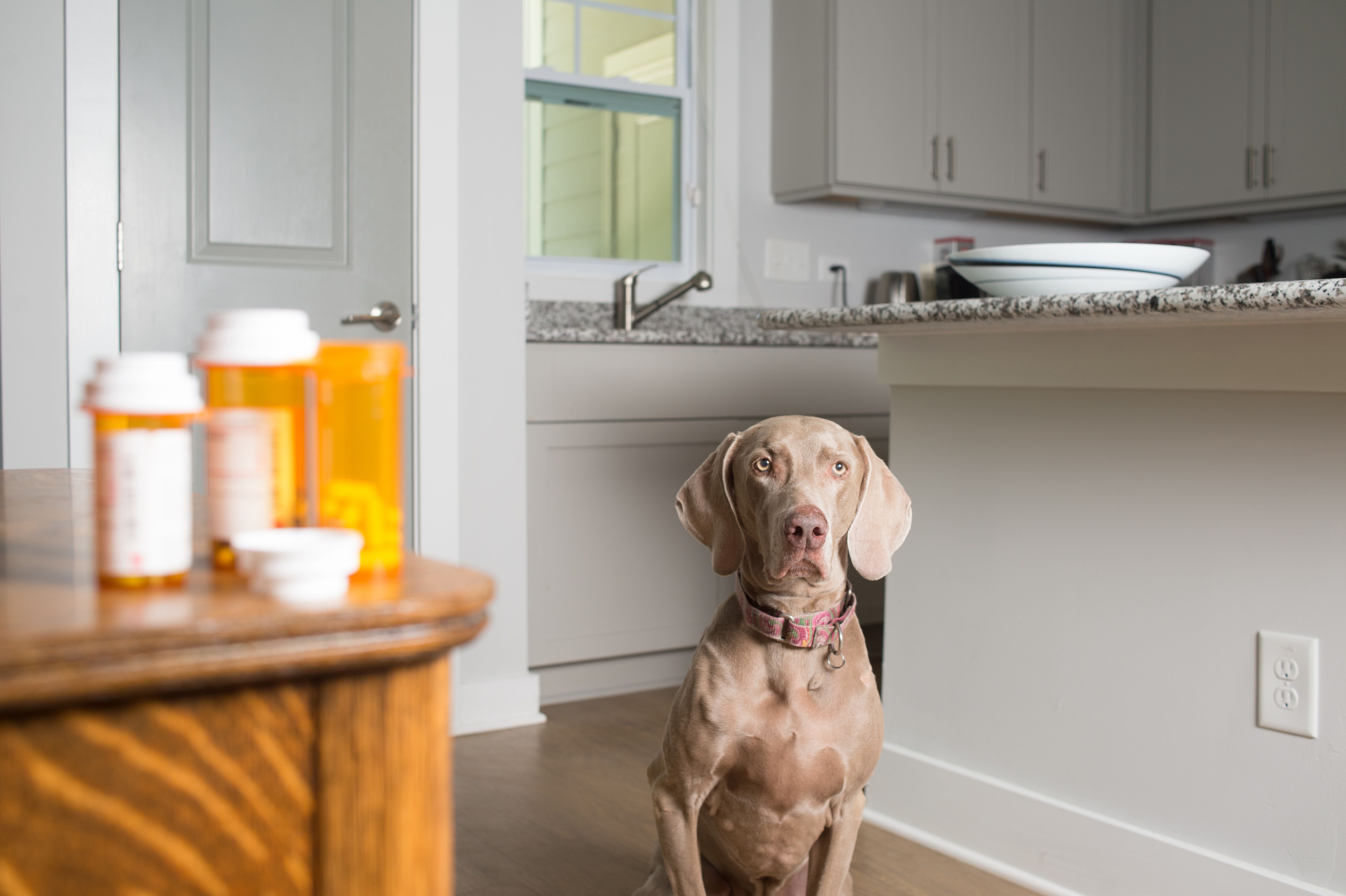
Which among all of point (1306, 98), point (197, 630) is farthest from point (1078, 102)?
point (197, 630)

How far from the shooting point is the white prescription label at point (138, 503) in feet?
1.79

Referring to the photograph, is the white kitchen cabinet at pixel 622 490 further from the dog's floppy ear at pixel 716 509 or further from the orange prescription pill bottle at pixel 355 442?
the orange prescription pill bottle at pixel 355 442

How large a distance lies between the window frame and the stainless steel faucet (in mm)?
262

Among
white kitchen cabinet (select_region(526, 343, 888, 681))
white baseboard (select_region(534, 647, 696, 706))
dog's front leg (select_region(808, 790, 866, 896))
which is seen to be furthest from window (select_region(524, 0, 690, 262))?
dog's front leg (select_region(808, 790, 866, 896))

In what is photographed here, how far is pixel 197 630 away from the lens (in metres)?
0.47

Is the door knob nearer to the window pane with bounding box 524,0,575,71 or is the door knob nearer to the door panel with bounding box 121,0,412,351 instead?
the door panel with bounding box 121,0,412,351

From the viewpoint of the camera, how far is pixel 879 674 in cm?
323

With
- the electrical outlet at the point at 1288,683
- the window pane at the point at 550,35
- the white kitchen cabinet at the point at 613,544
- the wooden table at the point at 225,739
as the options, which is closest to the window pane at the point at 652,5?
the window pane at the point at 550,35

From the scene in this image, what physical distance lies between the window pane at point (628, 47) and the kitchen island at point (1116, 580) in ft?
6.37

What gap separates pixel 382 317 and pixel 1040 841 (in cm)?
179

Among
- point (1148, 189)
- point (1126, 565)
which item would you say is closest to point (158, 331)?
point (1126, 565)

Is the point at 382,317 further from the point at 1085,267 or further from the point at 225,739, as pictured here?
the point at 225,739

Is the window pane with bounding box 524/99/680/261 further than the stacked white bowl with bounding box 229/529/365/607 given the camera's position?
Yes

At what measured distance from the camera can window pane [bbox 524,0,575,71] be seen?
3.65 m
